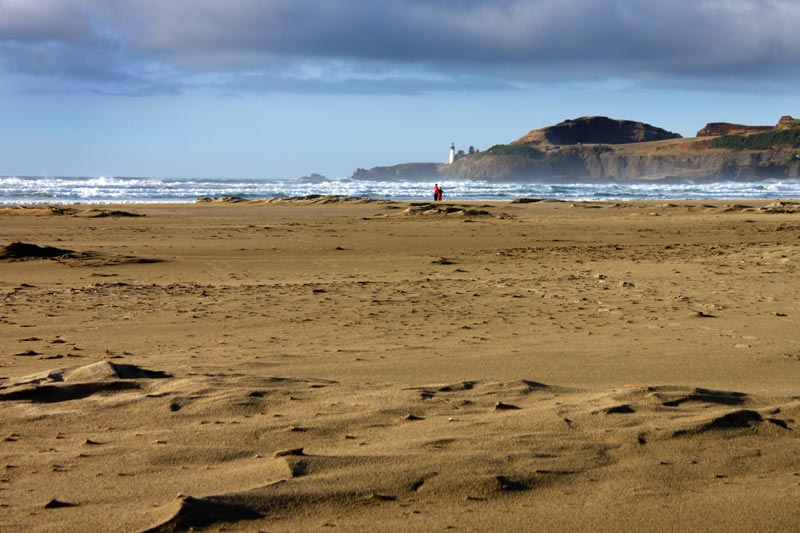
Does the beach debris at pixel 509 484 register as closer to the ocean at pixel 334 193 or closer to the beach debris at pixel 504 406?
the beach debris at pixel 504 406

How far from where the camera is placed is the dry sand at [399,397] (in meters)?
3.07

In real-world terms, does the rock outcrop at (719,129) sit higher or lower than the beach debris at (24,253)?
higher

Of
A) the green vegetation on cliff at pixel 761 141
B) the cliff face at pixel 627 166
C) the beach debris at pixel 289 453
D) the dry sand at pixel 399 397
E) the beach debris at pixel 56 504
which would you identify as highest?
the green vegetation on cliff at pixel 761 141

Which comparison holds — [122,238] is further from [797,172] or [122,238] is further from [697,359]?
[797,172]

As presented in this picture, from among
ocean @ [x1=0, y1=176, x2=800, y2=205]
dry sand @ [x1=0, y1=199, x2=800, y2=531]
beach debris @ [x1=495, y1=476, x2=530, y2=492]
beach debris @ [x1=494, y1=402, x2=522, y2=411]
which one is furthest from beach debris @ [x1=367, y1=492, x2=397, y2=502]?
ocean @ [x1=0, y1=176, x2=800, y2=205]

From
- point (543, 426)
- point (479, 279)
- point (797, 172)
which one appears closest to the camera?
point (543, 426)

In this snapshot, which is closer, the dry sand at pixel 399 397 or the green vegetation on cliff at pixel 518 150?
the dry sand at pixel 399 397

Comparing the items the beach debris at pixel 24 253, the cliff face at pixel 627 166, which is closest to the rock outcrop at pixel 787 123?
the cliff face at pixel 627 166

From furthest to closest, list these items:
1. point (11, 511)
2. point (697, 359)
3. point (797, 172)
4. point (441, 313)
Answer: point (797, 172)
point (441, 313)
point (697, 359)
point (11, 511)

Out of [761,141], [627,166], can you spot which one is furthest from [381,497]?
[627,166]

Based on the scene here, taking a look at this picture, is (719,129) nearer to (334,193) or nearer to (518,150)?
(518,150)

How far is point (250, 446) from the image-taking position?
3.66 meters

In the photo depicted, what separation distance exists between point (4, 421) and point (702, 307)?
6.62 metres

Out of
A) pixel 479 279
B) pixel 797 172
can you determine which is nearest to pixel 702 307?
pixel 479 279
